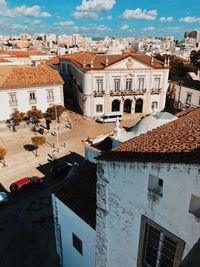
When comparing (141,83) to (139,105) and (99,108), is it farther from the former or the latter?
(99,108)

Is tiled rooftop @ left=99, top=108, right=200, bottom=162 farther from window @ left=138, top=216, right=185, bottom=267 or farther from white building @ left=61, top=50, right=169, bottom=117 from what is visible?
white building @ left=61, top=50, right=169, bottom=117

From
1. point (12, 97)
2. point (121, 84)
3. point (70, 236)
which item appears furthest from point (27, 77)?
point (70, 236)

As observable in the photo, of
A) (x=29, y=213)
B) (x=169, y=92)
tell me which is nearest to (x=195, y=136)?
(x=29, y=213)

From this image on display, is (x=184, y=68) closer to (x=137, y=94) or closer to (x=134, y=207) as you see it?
(x=137, y=94)

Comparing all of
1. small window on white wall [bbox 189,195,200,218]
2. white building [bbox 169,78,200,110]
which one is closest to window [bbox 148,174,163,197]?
small window on white wall [bbox 189,195,200,218]

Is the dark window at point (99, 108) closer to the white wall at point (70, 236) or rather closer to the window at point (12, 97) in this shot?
the window at point (12, 97)

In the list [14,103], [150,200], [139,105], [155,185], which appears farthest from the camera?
[139,105]
